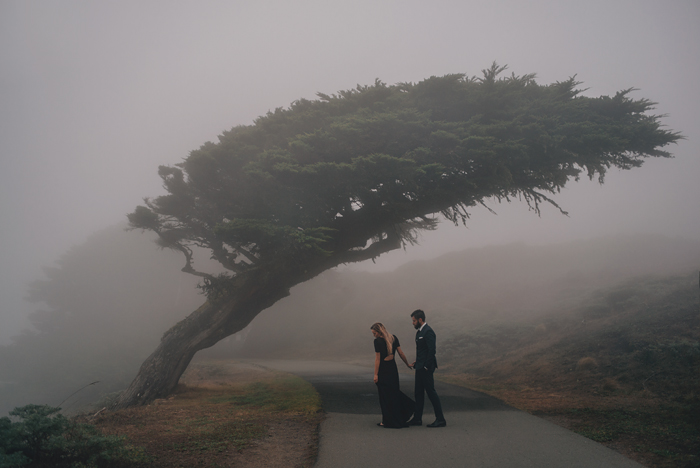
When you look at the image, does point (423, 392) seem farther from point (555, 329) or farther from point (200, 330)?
point (555, 329)

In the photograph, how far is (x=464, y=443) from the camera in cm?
526

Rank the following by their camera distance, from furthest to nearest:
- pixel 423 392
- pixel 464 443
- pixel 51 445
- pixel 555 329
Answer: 1. pixel 555 329
2. pixel 423 392
3. pixel 464 443
4. pixel 51 445

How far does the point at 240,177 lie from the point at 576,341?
13.7m

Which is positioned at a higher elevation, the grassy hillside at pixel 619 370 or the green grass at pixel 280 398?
the grassy hillside at pixel 619 370

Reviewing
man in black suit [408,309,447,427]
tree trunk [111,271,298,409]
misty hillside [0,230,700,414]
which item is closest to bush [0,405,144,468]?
man in black suit [408,309,447,427]

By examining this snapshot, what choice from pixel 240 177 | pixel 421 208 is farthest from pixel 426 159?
pixel 240 177

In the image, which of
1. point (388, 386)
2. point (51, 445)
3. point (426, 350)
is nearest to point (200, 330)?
point (388, 386)

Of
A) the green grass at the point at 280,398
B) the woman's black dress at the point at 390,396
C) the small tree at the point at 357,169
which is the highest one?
the small tree at the point at 357,169

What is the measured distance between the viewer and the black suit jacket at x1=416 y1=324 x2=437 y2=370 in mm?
6336

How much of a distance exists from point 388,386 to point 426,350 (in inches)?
37.4

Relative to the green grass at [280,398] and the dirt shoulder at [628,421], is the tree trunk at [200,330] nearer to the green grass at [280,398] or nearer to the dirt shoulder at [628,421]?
the green grass at [280,398]

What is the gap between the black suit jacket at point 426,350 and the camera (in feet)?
20.8

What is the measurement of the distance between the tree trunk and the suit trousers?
297 inches

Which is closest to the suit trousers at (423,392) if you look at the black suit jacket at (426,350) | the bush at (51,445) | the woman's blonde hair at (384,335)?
the black suit jacket at (426,350)
